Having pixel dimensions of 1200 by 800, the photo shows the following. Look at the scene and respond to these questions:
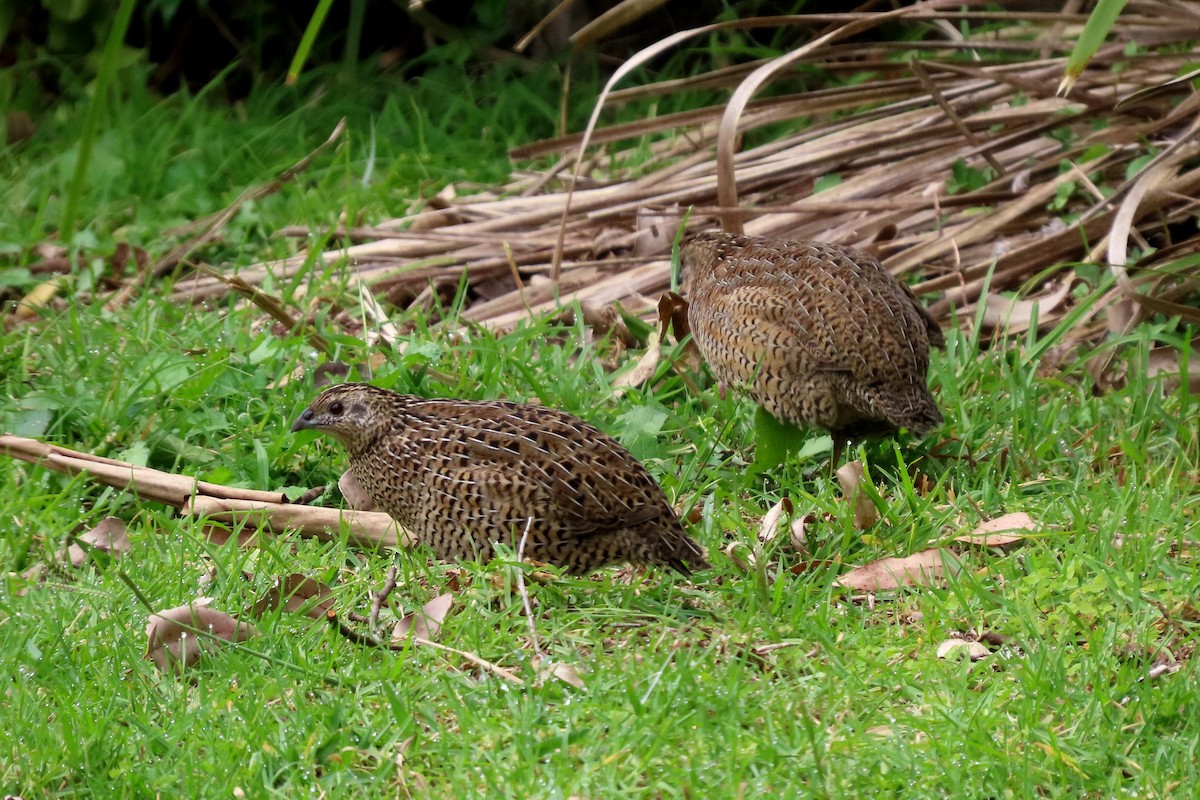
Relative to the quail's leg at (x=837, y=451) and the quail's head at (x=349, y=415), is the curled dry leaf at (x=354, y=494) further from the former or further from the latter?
the quail's leg at (x=837, y=451)

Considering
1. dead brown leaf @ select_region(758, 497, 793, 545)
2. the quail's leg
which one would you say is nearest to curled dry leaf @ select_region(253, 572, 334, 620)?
dead brown leaf @ select_region(758, 497, 793, 545)

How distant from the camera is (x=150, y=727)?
3426 millimetres

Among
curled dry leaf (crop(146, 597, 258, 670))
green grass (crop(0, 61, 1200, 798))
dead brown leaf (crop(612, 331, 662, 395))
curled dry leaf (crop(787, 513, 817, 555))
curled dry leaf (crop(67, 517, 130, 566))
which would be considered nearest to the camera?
green grass (crop(0, 61, 1200, 798))

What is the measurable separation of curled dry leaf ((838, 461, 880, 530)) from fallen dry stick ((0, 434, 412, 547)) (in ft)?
4.53

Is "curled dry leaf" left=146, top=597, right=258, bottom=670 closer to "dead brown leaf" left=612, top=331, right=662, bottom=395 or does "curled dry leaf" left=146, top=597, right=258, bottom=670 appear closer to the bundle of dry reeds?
"dead brown leaf" left=612, top=331, right=662, bottom=395

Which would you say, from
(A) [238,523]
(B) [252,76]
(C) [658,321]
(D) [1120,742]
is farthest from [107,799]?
(B) [252,76]

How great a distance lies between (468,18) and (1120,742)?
282 inches

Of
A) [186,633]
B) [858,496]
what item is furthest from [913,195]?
[186,633]

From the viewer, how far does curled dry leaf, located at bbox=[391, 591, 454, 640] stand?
12.6 ft

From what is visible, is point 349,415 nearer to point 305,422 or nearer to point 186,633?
point 305,422

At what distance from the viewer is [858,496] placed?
4.50 metres

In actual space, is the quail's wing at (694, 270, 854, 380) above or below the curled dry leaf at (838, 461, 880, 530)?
above

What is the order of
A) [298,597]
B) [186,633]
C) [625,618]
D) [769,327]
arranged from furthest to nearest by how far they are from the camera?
1. [769,327]
2. [298,597]
3. [625,618]
4. [186,633]

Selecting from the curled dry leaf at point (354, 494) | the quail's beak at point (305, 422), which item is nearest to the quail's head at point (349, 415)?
the quail's beak at point (305, 422)
